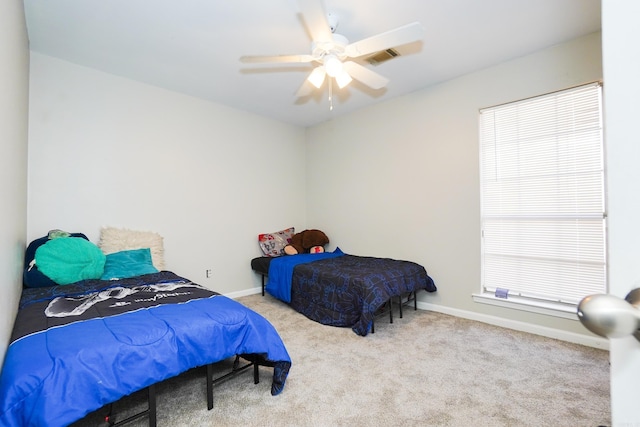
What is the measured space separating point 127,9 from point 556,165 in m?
3.84

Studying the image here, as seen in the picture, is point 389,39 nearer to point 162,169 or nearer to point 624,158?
point 624,158

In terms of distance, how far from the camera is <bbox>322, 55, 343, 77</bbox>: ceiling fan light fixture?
7.13 ft

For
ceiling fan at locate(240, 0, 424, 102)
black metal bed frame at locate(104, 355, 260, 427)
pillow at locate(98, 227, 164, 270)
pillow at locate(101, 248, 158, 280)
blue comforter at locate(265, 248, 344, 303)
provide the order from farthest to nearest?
blue comforter at locate(265, 248, 344, 303) < pillow at locate(98, 227, 164, 270) < pillow at locate(101, 248, 158, 280) < ceiling fan at locate(240, 0, 424, 102) < black metal bed frame at locate(104, 355, 260, 427)

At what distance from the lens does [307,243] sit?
4.48m

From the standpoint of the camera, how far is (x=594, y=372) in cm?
214

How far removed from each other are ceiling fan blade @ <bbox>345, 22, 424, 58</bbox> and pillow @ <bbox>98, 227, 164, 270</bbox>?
2.80 metres

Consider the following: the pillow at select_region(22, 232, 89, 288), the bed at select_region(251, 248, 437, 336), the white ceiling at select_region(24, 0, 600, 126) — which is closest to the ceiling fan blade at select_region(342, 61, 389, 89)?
the white ceiling at select_region(24, 0, 600, 126)

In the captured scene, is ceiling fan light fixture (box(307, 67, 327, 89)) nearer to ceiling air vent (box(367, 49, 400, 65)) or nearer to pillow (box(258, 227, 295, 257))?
ceiling air vent (box(367, 49, 400, 65))

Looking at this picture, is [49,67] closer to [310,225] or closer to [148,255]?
[148,255]

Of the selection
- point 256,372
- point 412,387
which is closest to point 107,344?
point 256,372

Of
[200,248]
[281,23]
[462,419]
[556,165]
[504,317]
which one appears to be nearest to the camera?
[462,419]

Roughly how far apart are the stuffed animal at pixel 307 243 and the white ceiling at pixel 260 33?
84.3 inches

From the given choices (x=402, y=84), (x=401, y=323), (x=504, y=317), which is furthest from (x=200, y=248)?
(x=504, y=317)

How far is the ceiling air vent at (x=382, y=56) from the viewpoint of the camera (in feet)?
9.09
